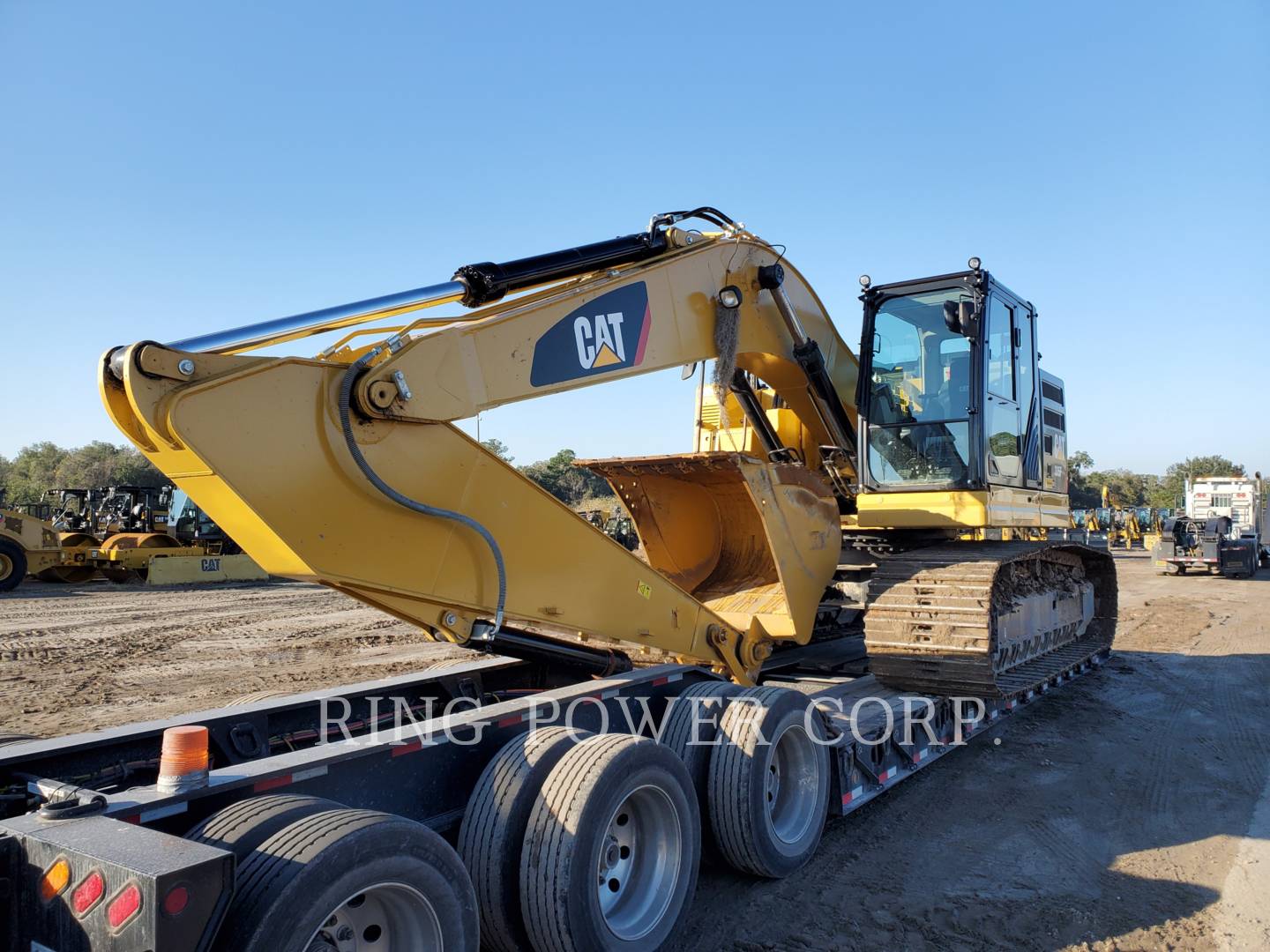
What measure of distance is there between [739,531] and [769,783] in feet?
8.94

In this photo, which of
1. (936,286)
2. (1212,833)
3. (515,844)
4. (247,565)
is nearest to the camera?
(515,844)

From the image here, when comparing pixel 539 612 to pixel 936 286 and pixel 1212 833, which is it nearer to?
pixel 1212 833

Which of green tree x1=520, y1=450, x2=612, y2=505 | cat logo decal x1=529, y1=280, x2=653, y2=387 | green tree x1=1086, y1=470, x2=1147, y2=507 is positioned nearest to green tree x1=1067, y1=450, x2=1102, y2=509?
green tree x1=1086, y1=470, x2=1147, y2=507

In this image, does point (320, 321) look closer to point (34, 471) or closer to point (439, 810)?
point (439, 810)

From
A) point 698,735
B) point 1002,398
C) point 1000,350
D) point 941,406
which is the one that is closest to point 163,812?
point 698,735

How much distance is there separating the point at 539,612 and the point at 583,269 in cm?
181

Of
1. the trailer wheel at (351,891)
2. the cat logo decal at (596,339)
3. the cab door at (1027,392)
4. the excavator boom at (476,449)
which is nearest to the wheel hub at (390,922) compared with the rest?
the trailer wheel at (351,891)

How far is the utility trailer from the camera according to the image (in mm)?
2285

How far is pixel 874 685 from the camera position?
260 inches

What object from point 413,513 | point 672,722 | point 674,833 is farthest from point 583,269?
point 674,833

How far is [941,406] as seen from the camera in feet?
23.2

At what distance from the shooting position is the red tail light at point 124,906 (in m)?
2.09

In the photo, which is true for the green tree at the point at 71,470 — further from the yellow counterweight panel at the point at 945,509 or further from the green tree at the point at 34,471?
the yellow counterweight panel at the point at 945,509

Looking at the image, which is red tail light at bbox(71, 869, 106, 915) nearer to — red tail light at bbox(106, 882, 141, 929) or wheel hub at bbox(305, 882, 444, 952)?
red tail light at bbox(106, 882, 141, 929)
